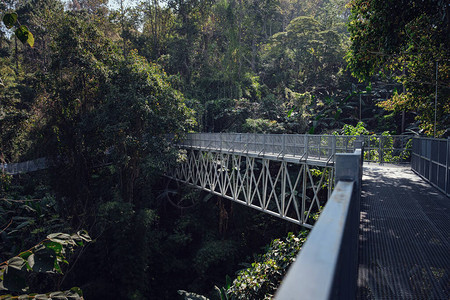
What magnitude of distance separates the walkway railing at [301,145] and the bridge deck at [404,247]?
3518mm

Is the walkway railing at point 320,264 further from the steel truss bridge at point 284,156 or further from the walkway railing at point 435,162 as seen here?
the steel truss bridge at point 284,156

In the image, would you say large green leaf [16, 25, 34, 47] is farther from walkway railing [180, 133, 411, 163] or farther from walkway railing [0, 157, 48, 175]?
A: walkway railing [0, 157, 48, 175]

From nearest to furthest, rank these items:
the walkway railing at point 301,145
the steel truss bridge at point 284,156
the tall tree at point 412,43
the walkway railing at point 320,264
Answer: the walkway railing at point 320,264, the tall tree at point 412,43, the walkway railing at point 301,145, the steel truss bridge at point 284,156

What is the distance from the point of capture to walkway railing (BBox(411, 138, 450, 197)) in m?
7.01

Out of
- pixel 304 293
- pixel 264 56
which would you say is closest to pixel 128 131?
pixel 304 293

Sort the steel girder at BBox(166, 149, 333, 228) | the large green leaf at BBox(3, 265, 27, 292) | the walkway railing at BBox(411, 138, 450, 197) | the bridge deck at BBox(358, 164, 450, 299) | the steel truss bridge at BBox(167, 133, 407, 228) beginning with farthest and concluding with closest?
1. the steel girder at BBox(166, 149, 333, 228)
2. the steel truss bridge at BBox(167, 133, 407, 228)
3. the walkway railing at BBox(411, 138, 450, 197)
4. the bridge deck at BBox(358, 164, 450, 299)
5. the large green leaf at BBox(3, 265, 27, 292)

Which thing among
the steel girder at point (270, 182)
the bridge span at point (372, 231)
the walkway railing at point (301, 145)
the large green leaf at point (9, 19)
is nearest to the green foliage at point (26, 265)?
the large green leaf at point (9, 19)

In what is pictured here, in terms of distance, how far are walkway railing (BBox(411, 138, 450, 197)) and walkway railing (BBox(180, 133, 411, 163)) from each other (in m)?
1.93

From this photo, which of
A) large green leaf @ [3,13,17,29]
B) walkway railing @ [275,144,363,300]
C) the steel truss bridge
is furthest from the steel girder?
walkway railing @ [275,144,363,300]

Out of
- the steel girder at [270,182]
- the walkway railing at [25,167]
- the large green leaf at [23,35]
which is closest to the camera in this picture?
the large green leaf at [23,35]

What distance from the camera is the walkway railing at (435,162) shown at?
7.01 meters

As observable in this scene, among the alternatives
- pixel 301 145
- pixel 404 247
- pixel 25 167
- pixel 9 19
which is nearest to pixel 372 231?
pixel 404 247

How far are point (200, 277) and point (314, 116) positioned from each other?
1581cm

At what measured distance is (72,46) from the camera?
50.1 feet
